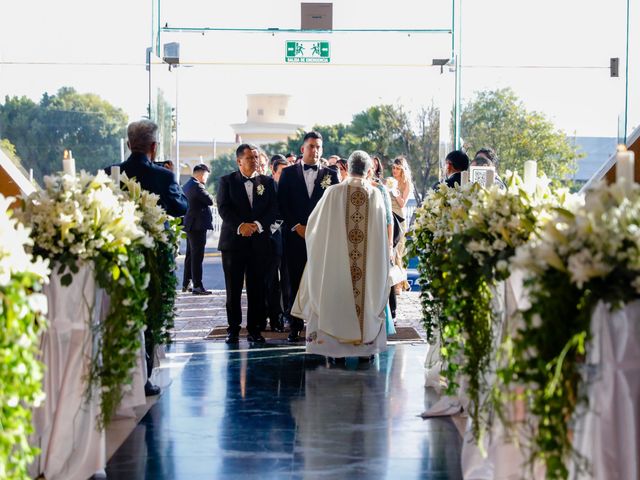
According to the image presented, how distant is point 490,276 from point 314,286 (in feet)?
12.9

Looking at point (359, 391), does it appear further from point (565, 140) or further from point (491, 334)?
point (565, 140)

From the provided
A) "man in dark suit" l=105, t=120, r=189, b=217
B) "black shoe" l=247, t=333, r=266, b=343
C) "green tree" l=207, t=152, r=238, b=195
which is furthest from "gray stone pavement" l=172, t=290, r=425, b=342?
"green tree" l=207, t=152, r=238, b=195

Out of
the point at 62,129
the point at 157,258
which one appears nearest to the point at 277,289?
the point at 157,258

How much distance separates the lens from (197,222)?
14.8 metres

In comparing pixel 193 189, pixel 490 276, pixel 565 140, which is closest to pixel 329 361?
pixel 490 276

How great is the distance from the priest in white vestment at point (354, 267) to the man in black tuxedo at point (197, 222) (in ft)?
20.7

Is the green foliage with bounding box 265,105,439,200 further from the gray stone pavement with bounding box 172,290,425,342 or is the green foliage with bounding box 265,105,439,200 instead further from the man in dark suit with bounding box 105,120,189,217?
the man in dark suit with bounding box 105,120,189,217

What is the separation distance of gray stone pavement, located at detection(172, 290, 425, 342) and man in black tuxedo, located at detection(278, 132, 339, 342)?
3.68 feet

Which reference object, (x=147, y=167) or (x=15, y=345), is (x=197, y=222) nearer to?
(x=147, y=167)

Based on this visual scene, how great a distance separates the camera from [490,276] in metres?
4.79

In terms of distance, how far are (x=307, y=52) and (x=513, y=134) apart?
3.90m

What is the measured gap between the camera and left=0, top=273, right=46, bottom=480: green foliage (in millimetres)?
3275

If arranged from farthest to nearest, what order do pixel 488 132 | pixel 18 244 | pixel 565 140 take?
pixel 565 140
pixel 488 132
pixel 18 244

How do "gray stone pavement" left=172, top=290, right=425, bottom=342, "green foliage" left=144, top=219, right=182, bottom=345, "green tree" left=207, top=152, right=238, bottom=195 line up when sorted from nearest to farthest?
"green foliage" left=144, top=219, right=182, bottom=345 < "gray stone pavement" left=172, top=290, right=425, bottom=342 < "green tree" left=207, top=152, right=238, bottom=195
